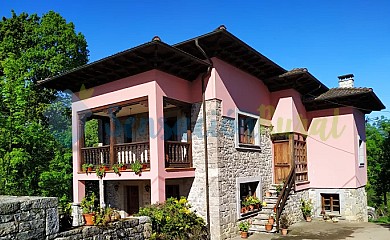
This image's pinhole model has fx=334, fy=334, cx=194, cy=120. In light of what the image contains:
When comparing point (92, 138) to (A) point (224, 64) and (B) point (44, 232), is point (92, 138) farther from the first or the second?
(B) point (44, 232)

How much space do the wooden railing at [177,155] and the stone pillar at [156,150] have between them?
1.48ft

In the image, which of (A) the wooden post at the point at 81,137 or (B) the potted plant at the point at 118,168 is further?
(A) the wooden post at the point at 81,137

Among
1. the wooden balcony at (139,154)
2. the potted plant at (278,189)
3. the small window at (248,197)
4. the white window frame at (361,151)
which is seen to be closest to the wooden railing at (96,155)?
the wooden balcony at (139,154)

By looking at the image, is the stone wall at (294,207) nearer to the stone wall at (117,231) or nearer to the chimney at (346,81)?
the chimney at (346,81)

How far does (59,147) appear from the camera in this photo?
1916 cm

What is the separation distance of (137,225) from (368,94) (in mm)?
10999

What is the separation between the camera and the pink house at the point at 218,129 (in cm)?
998

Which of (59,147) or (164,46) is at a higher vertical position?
(164,46)

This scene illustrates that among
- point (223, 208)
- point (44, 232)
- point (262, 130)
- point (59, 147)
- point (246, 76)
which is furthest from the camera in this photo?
point (59, 147)

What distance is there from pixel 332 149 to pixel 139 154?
887 centimetres

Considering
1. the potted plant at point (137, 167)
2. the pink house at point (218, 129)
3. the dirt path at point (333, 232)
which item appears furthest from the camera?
the dirt path at point (333, 232)

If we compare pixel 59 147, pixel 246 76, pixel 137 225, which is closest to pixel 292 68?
pixel 246 76

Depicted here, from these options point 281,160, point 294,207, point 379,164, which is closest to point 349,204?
point 294,207

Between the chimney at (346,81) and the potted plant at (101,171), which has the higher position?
the chimney at (346,81)
